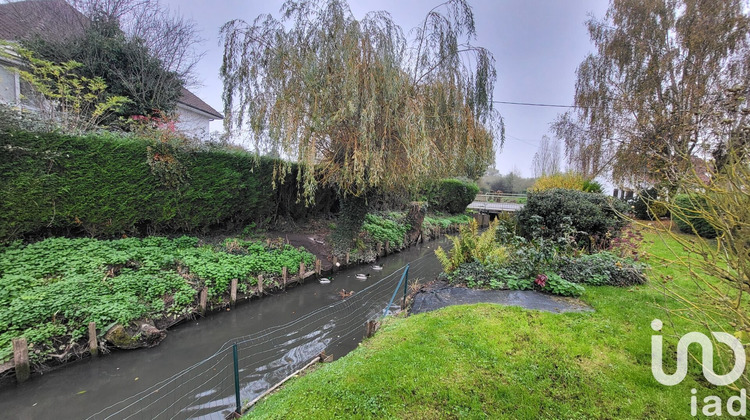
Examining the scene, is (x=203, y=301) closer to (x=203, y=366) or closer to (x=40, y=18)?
(x=203, y=366)

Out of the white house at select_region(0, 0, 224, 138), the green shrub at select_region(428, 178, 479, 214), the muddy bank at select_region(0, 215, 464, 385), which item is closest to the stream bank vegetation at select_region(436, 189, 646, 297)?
the muddy bank at select_region(0, 215, 464, 385)

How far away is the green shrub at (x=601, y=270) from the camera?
4699 mm

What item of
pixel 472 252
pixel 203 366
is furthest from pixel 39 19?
pixel 472 252

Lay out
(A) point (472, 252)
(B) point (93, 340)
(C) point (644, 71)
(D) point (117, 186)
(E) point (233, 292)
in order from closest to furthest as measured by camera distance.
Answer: (B) point (93, 340) < (E) point (233, 292) < (D) point (117, 186) < (A) point (472, 252) < (C) point (644, 71)

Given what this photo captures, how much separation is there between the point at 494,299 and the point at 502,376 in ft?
6.44

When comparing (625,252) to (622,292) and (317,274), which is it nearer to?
(622,292)

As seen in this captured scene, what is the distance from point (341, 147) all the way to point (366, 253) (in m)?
3.56

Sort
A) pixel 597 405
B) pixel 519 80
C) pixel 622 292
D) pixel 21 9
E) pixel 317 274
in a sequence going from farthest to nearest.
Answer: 1. pixel 519 80
2. pixel 21 9
3. pixel 317 274
4. pixel 622 292
5. pixel 597 405

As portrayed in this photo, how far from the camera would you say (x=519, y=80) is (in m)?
11.7

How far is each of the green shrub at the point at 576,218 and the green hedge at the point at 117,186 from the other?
7108 millimetres

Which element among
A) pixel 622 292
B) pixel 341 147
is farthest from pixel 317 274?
pixel 622 292

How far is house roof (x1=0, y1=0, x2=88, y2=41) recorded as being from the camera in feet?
27.5

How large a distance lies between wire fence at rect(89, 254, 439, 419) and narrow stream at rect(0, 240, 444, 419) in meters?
0.01

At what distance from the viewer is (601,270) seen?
16.1 ft
